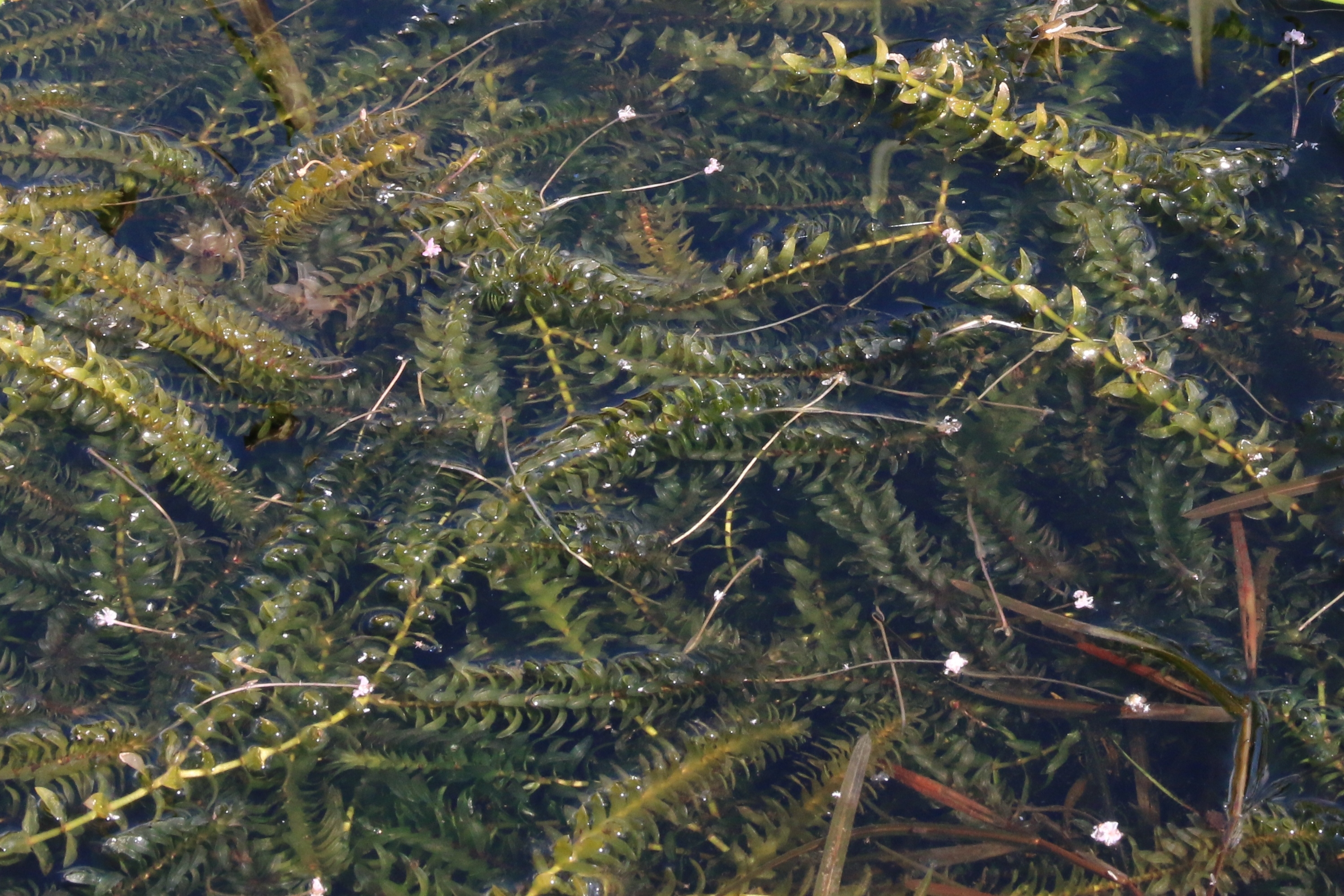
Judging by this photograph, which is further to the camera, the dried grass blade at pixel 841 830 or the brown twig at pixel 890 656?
the brown twig at pixel 890 656

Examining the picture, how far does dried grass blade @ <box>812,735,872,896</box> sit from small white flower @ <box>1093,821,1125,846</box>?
0.70 metres

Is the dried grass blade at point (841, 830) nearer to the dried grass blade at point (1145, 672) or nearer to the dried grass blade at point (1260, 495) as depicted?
the dried grass blade at point (1145, 672)

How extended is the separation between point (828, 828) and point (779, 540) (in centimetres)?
94

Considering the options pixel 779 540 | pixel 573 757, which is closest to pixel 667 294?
pixel 779 540

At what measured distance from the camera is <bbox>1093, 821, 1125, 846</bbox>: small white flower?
2.71 m

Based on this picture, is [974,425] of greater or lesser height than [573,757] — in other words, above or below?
above

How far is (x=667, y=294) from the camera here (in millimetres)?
3309

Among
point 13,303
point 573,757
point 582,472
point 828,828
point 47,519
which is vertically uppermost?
point 13,303

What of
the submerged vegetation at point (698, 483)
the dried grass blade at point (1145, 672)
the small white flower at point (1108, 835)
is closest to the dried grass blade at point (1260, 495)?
the submerged vegetation at point (698, 483)

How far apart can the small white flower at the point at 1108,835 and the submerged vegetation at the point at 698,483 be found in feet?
0.10

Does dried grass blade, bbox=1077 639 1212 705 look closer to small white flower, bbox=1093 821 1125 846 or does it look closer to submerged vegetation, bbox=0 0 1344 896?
submerged vegetation, bbox=0 0 1344 896

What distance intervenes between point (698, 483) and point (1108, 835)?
1.65m

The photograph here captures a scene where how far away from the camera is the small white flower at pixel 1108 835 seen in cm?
271

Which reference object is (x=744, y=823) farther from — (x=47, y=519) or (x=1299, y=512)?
(x=47, y=519)
